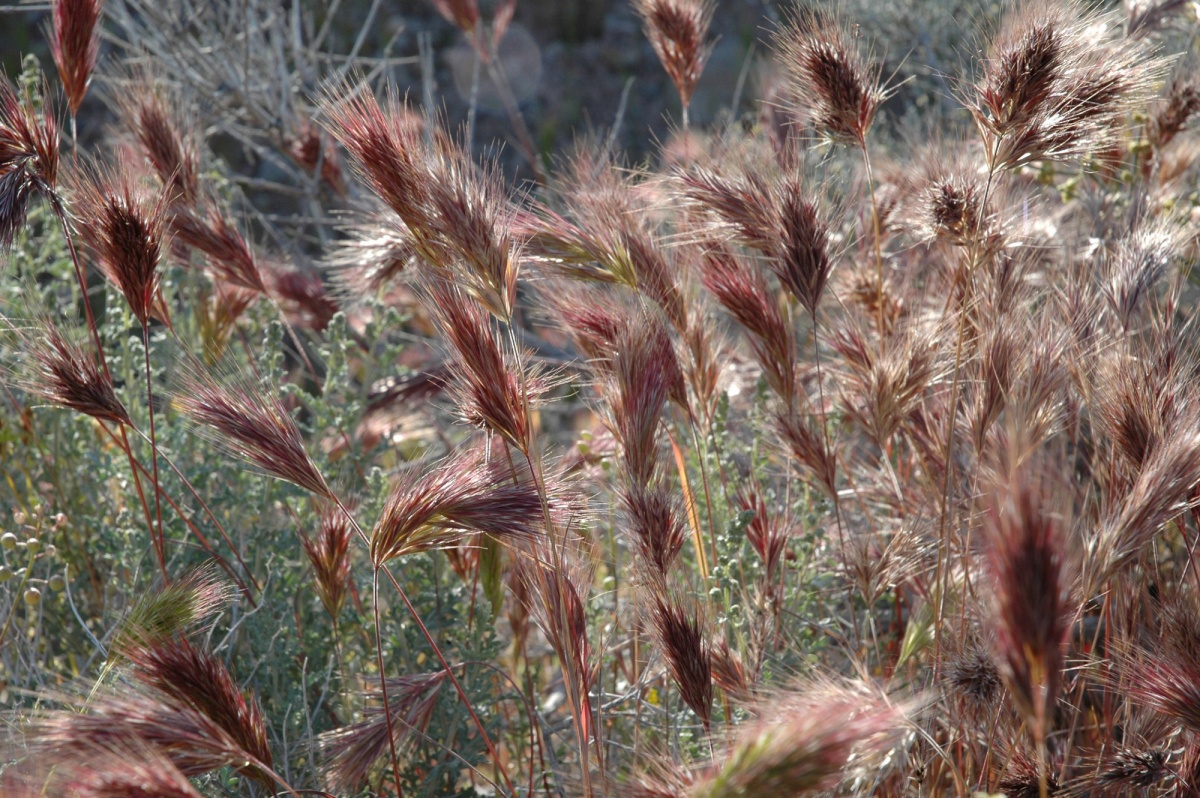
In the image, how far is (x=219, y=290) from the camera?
2311 millimetres

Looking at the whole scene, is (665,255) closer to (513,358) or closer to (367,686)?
(513,358)

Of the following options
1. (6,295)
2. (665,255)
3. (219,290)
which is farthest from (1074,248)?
(6,295)

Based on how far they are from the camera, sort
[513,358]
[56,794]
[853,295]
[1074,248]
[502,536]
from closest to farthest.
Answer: [56,794] < [502,536] < [513,358] < [853,295] < [1074,248]

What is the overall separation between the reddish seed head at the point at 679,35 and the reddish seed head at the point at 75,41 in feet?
3.86

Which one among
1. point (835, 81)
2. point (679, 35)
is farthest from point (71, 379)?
point (679, 35)

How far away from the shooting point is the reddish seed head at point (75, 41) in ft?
5.42

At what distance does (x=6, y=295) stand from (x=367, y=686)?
146 centimetres

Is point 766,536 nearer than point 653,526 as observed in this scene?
No

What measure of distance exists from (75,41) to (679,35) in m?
1.26

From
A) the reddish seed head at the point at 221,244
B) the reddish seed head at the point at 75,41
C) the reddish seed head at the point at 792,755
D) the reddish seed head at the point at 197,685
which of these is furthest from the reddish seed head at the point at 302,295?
the reddish seed head at the point at 792,755

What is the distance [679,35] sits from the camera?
230cm

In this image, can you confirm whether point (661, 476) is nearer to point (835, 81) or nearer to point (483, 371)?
point (483, 371)

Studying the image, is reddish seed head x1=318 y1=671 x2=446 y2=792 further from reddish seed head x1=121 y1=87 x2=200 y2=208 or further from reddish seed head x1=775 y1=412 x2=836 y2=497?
reddish seed head x1=121 y1=87 x2=200 y2=208

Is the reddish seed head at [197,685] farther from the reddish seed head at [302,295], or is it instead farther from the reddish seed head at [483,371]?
the reddish seed head at [302,295]
